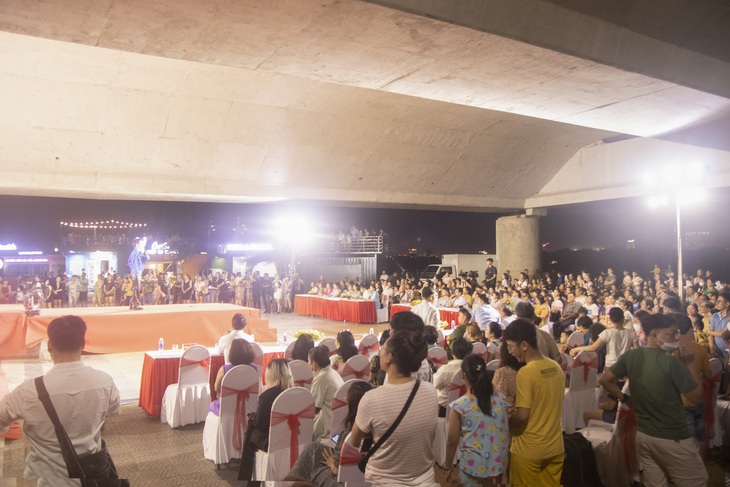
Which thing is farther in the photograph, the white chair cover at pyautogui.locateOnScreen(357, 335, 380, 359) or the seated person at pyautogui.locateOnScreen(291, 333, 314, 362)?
the white chair cover at pyautogui.locateOnScreen(357, 335, 380, 359)

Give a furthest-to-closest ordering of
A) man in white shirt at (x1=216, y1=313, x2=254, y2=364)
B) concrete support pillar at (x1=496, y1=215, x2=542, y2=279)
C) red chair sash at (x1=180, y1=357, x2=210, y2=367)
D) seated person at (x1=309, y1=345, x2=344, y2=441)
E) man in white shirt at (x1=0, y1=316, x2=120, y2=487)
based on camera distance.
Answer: concrete support pillar at (x1=496, y1=215, x2=542, y2=279)
man in white shirt at (x1=216, y1=313, x2=254, y2=364)
red chair sash at (x1=180, y1=357, x2=210, y2=367)
seated person at (x1=309, y1=345, x2=344, y2=441)
man in white shirt at (x1=0, y1=316, x2=120, y2=487)

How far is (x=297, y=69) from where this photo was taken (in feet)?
14.6

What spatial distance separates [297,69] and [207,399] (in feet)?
13.0

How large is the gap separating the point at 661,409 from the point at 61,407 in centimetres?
331

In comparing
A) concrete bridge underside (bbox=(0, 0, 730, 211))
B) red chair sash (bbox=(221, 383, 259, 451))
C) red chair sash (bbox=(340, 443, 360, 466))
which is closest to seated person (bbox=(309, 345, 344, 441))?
red chair sash (bbox=(221, 383, 259, 451))

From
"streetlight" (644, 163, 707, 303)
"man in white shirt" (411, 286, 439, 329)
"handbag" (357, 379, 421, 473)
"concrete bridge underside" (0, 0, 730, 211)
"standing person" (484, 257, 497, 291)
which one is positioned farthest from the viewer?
"standing person" (484, 257, 497, 291)

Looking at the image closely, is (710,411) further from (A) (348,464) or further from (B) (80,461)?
(B) (80,461)

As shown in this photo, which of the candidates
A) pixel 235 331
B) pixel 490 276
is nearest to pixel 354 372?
pixel 235 331

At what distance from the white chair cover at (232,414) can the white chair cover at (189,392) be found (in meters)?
1.20

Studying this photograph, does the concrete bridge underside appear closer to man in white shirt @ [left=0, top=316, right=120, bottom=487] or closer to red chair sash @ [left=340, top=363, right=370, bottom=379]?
man in white shirt @ [left=0, top=316, right=120, bottom=487]

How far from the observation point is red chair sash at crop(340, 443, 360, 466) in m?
2.77

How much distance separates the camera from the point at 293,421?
3801 millimetres

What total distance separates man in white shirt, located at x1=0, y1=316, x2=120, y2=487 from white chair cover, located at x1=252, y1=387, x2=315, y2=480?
132 centimetres

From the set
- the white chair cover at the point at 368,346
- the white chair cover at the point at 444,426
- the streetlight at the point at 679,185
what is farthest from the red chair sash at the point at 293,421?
the streetlight at the point at 679,185
